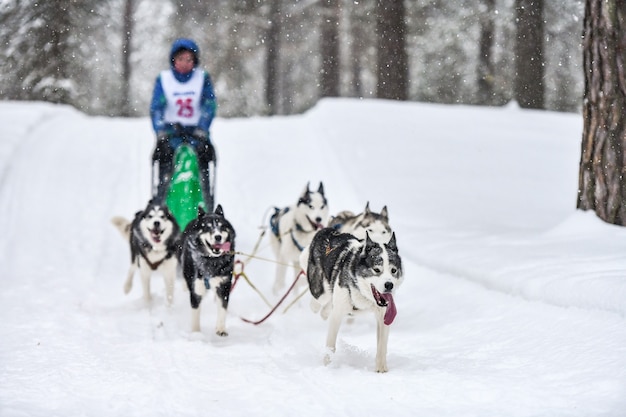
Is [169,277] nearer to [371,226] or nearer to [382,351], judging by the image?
[371,226]

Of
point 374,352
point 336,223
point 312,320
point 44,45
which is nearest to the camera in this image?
point 374,352

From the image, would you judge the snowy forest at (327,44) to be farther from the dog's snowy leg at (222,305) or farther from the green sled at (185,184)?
the dog's snowy leg at (222,305)

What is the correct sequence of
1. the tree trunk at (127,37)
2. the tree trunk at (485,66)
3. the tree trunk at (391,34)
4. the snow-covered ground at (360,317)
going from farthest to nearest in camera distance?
the tree trunk at (127,37)
the tree trunk at (485,66)
the tree trunk at (391,34)
the snow-covered ground at (360,317)

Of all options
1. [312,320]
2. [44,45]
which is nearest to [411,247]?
[312,320]

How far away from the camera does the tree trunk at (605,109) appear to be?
658 centimetres

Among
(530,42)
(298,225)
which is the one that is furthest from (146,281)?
(530,42)

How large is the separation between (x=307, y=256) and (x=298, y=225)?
1.17 metres

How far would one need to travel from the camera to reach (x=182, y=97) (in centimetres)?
745

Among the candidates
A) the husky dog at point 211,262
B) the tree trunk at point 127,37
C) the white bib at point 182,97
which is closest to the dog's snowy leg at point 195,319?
the husky dog at point 211,262

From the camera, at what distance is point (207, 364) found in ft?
15.8

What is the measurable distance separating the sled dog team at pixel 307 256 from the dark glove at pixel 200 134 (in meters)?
1.08

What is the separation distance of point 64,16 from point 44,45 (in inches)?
44.8

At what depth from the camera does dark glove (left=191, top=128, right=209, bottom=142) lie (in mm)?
7469

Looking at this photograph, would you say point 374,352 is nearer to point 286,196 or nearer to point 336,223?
point 336,223
